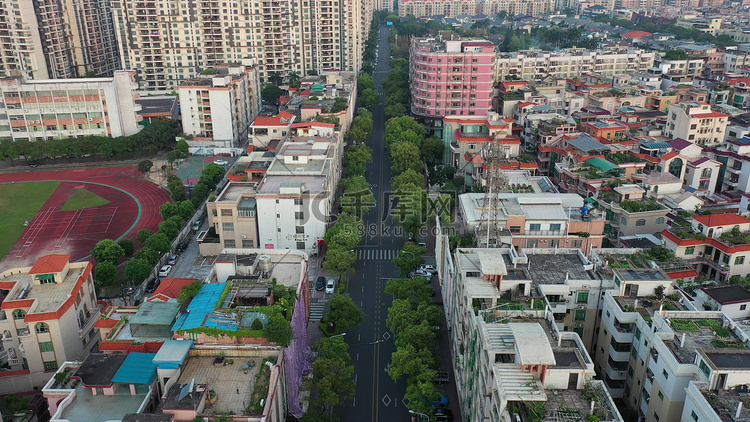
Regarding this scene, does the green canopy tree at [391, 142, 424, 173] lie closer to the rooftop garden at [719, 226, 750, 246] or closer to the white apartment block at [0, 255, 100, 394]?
the rooftop garden at [719, 226, 750, 246]

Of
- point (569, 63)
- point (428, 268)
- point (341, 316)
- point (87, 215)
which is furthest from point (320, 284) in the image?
point (569, 63)

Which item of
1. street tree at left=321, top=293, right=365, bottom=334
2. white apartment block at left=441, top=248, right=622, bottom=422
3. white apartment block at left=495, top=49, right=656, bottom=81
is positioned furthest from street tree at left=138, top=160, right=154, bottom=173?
white apartment block at left=495, top=49, right=656, bottom=81

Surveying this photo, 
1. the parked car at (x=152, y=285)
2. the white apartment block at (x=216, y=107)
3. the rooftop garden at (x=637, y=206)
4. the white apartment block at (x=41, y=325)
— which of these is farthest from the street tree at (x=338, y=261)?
the white apartment block at (x=216, y=107)

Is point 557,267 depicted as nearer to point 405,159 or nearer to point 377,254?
point 377,254

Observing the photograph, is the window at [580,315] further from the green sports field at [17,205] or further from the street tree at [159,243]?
the green sports field at [17,205]

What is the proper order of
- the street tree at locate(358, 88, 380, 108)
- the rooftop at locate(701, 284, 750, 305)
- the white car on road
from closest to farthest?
1. the rooftop at locate(701, 284, 750, 305)
2. the white car on road
3. the street tree at locate(358, 88, 380, 108)

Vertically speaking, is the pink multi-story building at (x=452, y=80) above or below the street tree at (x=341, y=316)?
above
